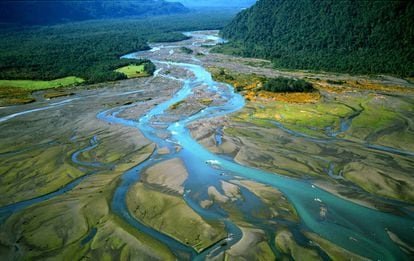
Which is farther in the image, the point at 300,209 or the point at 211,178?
the point at 211,178

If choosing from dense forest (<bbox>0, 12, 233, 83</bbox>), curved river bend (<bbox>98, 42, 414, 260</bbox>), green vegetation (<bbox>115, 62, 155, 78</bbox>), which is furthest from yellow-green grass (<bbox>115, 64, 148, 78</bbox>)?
curved river bend (<bbox>98, 42, 414, 260</bbox>)

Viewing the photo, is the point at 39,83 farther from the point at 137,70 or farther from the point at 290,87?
the point at 290,87

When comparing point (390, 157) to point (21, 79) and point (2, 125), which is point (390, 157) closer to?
point (2, 125)

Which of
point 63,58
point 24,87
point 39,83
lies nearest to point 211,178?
point 24,87

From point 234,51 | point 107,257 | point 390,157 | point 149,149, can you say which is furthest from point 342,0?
point 107,257

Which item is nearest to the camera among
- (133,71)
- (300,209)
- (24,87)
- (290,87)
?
(300,209)

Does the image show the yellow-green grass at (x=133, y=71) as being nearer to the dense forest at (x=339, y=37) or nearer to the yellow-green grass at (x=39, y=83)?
the yellow-green grass at (x=39, y=83)
